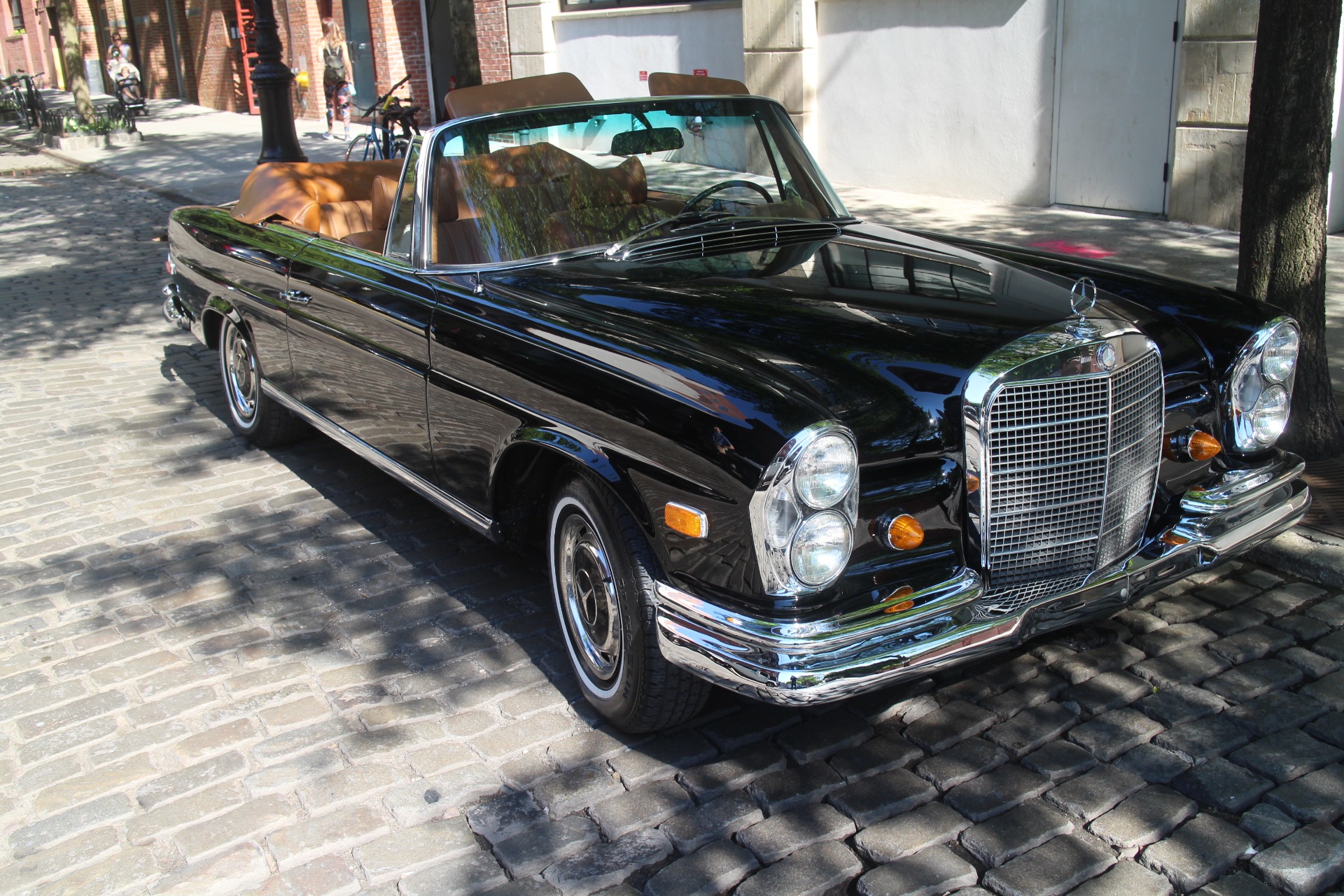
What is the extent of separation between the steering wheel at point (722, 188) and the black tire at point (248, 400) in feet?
8.17

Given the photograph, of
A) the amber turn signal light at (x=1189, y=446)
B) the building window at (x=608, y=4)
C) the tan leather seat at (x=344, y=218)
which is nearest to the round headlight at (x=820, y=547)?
the amber turn signal light at (x=1189, y=446)

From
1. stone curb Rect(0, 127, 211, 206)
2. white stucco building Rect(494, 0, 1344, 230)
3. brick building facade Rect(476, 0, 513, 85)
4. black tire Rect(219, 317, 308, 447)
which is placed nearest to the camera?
black tire Rect(219, 317, 308, 447)

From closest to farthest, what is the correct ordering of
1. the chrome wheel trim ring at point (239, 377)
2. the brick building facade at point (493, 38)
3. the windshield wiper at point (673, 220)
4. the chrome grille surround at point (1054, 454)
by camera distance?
the chrome grille surround at point (1054, 454)
the windshield wiper at point (673, 220)
the chrome wheel trim ring at point (239, 377)
the brick building facade at point (493, 38)

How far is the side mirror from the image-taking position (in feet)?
14.0

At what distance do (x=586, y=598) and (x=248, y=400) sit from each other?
323 cm

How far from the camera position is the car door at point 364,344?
4.04 m

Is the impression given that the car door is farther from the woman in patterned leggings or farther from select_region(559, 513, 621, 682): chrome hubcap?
the woman in patterned leggings

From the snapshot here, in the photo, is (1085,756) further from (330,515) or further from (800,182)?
(330,515)

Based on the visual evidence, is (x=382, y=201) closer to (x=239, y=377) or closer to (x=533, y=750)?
(x=239, y=377)

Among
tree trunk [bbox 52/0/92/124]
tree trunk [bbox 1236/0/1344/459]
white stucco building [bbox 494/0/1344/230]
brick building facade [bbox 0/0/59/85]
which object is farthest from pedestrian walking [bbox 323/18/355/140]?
brick building facade [bbox 0/0/59/85]

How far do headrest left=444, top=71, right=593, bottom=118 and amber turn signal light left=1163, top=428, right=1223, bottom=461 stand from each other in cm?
292

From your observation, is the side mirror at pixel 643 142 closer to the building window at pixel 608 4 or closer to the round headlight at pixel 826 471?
the round headlight at pixel 826 471

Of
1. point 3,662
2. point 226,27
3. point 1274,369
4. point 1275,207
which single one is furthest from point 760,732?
point 226,27

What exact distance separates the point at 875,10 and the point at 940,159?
1.73 meters
